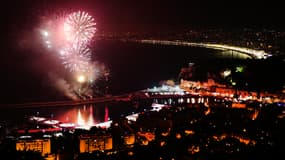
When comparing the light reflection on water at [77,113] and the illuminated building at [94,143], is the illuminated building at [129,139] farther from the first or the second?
the light reflection on water at [77,113]

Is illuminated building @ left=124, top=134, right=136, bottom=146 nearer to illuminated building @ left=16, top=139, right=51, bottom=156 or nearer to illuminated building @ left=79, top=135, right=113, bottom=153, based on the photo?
illuminated building @ left=79, top=135, right=113, bottom=153

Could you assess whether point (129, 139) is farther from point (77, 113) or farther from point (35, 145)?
point (77, 113)

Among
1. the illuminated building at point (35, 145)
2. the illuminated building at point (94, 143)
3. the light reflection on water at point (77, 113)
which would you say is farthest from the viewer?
the light reflection on water at point (77, 113)

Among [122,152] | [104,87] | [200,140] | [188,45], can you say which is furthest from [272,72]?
[188,45]

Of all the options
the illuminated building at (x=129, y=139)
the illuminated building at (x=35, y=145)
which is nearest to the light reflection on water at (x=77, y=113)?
the illuminated building at (x=129, y=139)

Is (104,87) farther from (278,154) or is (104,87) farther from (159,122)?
(278,154)
